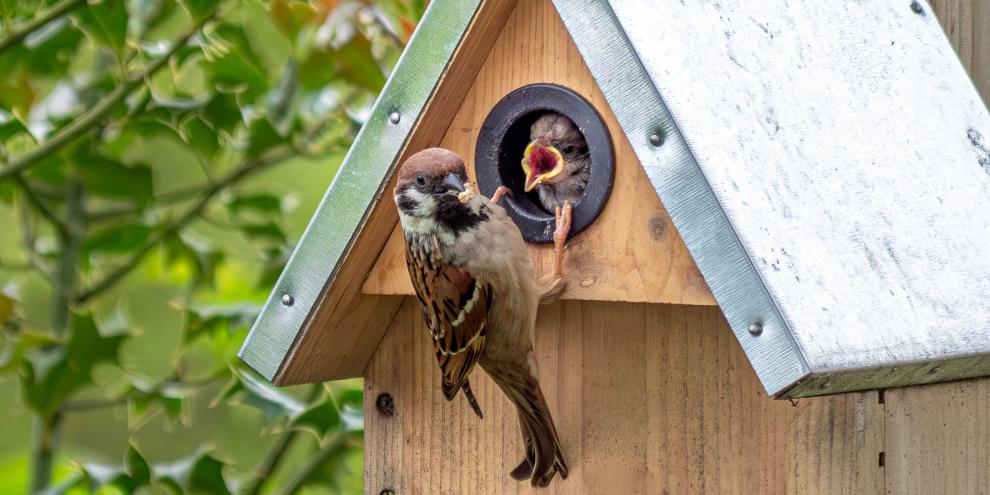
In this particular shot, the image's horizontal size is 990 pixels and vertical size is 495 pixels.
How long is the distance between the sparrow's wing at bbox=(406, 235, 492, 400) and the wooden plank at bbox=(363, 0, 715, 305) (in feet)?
0.32

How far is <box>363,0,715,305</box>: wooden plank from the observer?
1758mm

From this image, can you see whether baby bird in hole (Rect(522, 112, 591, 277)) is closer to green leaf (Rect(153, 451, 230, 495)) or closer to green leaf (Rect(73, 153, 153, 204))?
green leaf (Rect(153, 451, 230, 495))

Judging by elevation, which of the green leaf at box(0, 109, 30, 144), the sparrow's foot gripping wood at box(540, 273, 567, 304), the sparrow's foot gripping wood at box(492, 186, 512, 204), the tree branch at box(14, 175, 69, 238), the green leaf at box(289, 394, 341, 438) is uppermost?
the sparrow's foot gripping wood at box(492, 186, 512, 204)

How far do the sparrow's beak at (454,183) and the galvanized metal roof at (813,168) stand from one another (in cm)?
11

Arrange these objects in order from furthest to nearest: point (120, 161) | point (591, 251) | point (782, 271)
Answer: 1. point (120, 161)
2. point (591, 251)
3. point (782, 271)

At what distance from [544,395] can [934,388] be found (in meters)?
0.59

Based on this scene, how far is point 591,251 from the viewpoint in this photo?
1.85 metres

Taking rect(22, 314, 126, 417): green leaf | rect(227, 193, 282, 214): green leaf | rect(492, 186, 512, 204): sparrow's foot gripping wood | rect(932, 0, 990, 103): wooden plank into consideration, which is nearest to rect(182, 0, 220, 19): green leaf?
rect(227, 193, 282, 214): green leaf

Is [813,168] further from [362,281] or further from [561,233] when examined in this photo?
[362,281]

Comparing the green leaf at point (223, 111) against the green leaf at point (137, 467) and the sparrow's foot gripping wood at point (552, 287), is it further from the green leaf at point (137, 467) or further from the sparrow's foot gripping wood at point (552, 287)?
the sparrow's foot gripping wood at point (552, 287)

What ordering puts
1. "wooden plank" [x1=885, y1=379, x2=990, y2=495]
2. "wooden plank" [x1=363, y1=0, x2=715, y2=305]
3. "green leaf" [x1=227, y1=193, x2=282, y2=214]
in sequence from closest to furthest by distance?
"wooden plank" [x1=363, y1=0, x2=715, y2=305] → "wooden plank" [x1=885, y1=379, x2=990, y2=495] → "green leaf" [x1=227, y1=193, x2=282, y2=214]

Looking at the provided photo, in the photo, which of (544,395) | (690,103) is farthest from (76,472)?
(690,103)

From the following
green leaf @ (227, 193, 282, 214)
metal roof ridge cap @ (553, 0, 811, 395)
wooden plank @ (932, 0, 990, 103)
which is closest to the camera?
metal roof ridge cap @ (553, 0, 811, 395)

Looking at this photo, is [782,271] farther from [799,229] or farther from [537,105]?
[537,105]
